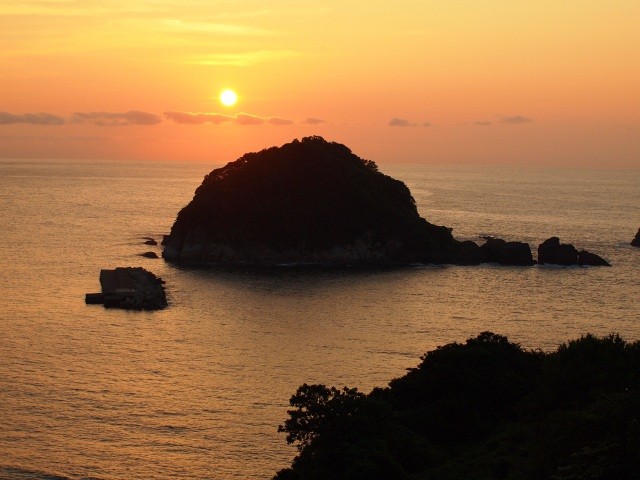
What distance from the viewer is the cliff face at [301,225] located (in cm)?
11288

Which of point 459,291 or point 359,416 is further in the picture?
point 459,291

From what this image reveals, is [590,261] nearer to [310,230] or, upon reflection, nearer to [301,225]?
[310,230]

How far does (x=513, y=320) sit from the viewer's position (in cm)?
7819

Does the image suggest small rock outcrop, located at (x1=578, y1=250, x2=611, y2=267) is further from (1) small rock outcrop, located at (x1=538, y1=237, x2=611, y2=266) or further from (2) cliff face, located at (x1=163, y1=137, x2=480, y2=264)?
(2) cliff face, located at (x1=163, y1=137, x2=480, y2=264)

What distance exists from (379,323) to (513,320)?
1280cm

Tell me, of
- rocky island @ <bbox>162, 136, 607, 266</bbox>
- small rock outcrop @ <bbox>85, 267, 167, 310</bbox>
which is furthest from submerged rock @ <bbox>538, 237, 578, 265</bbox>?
small rock outcrop @ <bbox>85, 267, 167, 310</bbox>

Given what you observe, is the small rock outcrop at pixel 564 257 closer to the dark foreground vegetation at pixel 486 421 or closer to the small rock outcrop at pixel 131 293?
the small rock outcrop at pixel 131 293

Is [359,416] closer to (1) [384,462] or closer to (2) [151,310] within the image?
(1) [384,462]

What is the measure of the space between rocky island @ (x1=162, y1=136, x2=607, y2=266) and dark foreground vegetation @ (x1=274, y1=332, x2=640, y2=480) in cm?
6654

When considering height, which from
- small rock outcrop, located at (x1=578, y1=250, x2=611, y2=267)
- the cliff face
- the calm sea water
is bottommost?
the calm sea water

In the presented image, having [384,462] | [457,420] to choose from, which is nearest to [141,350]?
[457,420]

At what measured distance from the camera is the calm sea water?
150 feet

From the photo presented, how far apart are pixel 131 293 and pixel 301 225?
125 feet

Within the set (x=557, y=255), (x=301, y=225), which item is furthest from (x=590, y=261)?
(x=301, y=225)
